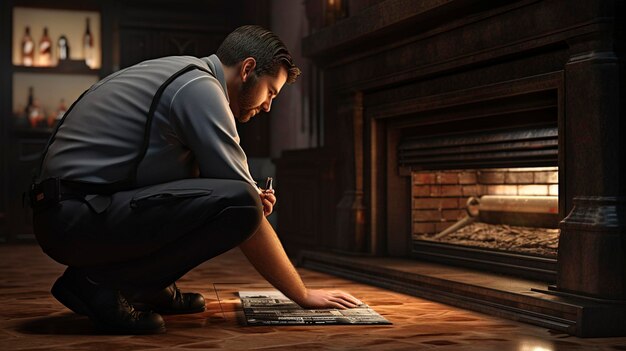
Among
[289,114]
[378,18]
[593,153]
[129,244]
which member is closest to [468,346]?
[593,153]

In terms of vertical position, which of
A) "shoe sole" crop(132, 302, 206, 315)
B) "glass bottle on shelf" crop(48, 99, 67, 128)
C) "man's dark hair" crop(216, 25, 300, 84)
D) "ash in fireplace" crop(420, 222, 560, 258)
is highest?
"glass bottle on shelf" crop(48, 99, 67, 128)

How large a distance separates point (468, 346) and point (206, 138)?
76cm

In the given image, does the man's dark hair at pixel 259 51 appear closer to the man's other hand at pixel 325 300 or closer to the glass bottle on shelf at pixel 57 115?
the man's other hand at pixel 325 300

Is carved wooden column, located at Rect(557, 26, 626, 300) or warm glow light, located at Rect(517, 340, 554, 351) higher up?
carved wooden column, located at Rect(557, 26, 626, 300)

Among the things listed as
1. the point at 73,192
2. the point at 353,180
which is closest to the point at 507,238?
the point at 353,180

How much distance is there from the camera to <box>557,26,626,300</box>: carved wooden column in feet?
6.91

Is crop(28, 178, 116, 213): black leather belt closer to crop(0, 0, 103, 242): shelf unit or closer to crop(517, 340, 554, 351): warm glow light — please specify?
crop(517, 340, 554, 351): warm glow light

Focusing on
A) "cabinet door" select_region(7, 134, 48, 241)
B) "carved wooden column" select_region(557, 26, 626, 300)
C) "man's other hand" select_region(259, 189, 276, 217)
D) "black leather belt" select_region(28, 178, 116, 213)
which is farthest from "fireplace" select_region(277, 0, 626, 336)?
"cabinet door" select_region(7, 134, 48, 241)

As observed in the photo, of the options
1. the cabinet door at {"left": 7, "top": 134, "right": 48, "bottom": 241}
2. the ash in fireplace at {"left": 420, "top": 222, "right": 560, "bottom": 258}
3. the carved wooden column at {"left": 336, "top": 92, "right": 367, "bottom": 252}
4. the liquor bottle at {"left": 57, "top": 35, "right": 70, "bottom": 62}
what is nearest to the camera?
the ash in fireplace at {"left": 420, "top": 222, "right": 560, "bottom": 258}

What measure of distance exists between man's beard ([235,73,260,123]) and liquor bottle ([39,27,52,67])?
4.29m

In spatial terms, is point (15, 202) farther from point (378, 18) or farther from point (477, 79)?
point (477, 79)

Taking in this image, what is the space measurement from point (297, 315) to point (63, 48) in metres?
4.43

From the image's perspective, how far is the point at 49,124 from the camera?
5902 millimetres

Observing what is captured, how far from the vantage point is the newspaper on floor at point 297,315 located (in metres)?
2.09
